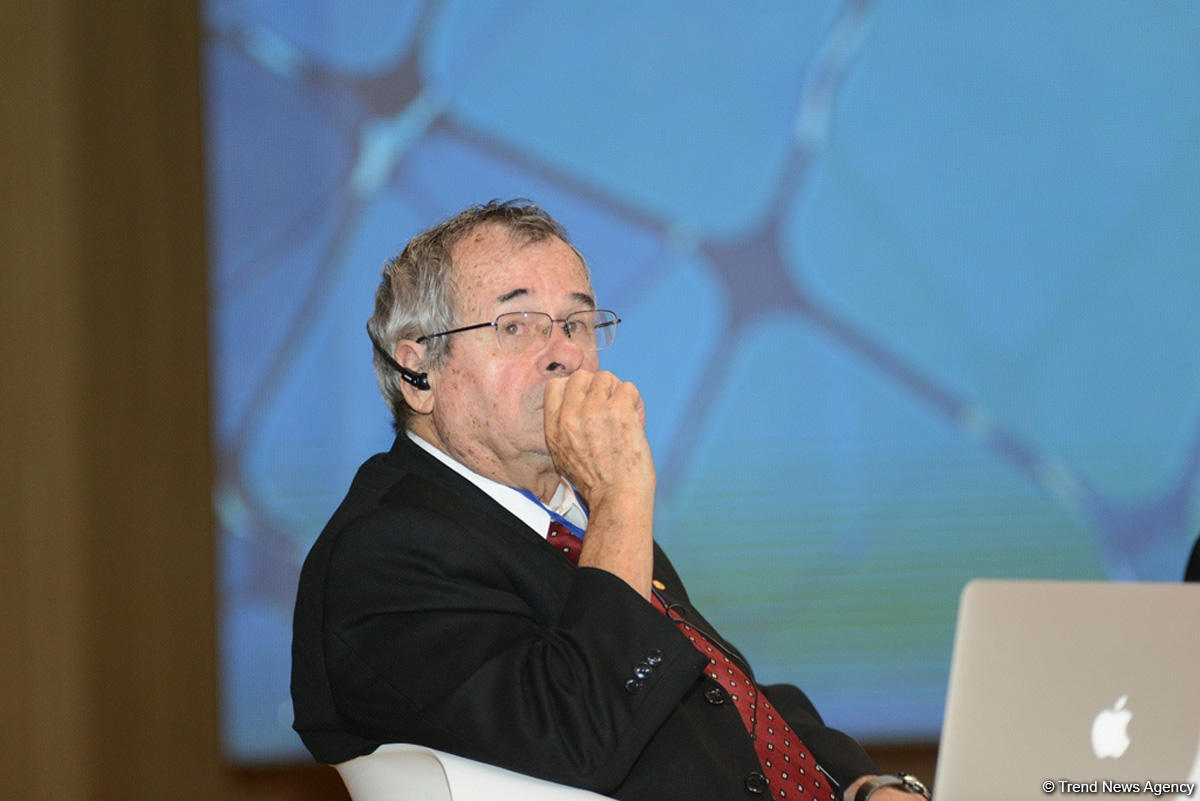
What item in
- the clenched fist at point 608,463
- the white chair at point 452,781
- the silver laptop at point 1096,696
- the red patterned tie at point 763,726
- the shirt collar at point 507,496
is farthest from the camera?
the shirt collar at point 507,496

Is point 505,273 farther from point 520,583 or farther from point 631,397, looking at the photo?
point 520,583

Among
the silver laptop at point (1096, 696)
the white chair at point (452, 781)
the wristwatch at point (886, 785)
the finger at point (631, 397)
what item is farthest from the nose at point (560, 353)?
the silver laptop at point (1096, 696)

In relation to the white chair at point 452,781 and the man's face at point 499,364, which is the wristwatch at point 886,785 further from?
the man's face at point 499,364

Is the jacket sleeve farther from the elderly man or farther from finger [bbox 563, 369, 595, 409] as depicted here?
finger [bbox 563, 369, 595, 409]

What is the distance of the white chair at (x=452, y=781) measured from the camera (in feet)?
5.24

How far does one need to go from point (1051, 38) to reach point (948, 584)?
163 cm

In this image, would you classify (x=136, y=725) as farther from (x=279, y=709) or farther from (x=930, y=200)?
(x=930, y=200)

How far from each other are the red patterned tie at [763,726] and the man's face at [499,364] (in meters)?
0.15

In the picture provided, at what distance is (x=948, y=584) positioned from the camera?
148 inches

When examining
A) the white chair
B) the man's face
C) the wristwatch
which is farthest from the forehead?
the wristwatch

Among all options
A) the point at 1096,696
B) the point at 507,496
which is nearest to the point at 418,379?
the point at 507,496

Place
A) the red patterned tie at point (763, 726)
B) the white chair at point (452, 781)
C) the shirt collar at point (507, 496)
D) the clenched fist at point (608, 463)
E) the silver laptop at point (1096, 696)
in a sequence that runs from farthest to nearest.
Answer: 1. the shirt collar at point (507, 496)
2. the red patterned tie at point (763, 726)
3. the clenched fist at point (608, 463)
4. the white chair at point (452, 781)
5. the silver laptop at point (1096, 696)

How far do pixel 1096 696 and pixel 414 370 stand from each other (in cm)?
123

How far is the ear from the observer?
207 centimetres
